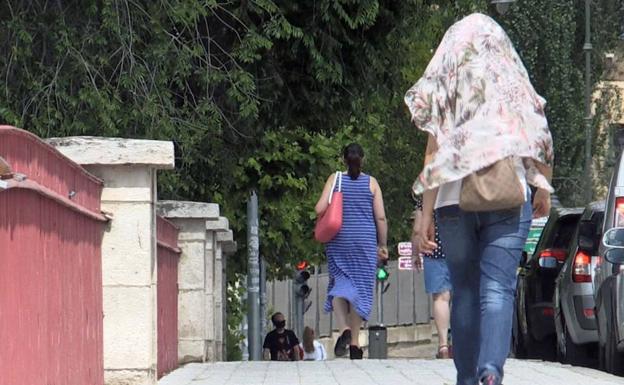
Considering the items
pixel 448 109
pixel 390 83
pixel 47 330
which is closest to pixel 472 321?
pixel 448 109

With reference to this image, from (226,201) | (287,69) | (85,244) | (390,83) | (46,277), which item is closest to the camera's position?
Result: (46,277)

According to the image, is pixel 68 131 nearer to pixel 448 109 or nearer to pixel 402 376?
pixel 402 376

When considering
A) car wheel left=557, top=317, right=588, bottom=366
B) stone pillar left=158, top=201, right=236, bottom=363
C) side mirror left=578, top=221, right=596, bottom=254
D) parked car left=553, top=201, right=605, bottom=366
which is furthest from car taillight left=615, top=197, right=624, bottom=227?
stone pillar left=158, top=201, right=236, bottom=363

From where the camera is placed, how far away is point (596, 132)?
193ft

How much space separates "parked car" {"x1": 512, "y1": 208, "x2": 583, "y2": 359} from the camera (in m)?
17.8

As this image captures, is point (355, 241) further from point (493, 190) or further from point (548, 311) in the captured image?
point (493, 190)

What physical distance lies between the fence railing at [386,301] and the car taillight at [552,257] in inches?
1102

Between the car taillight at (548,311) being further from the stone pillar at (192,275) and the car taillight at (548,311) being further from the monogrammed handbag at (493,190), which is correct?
the monogrammed handbag at (493,190)

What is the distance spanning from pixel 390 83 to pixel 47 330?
13.5 meters

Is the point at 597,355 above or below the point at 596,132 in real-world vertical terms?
below

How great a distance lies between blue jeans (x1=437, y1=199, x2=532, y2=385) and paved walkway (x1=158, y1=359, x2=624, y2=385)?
260cm

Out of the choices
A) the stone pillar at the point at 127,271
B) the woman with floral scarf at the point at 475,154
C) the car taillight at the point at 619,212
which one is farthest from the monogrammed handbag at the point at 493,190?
the car taillight at the point at 619,212

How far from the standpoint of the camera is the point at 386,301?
57.6m

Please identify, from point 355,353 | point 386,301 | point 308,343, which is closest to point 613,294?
point 355,353
